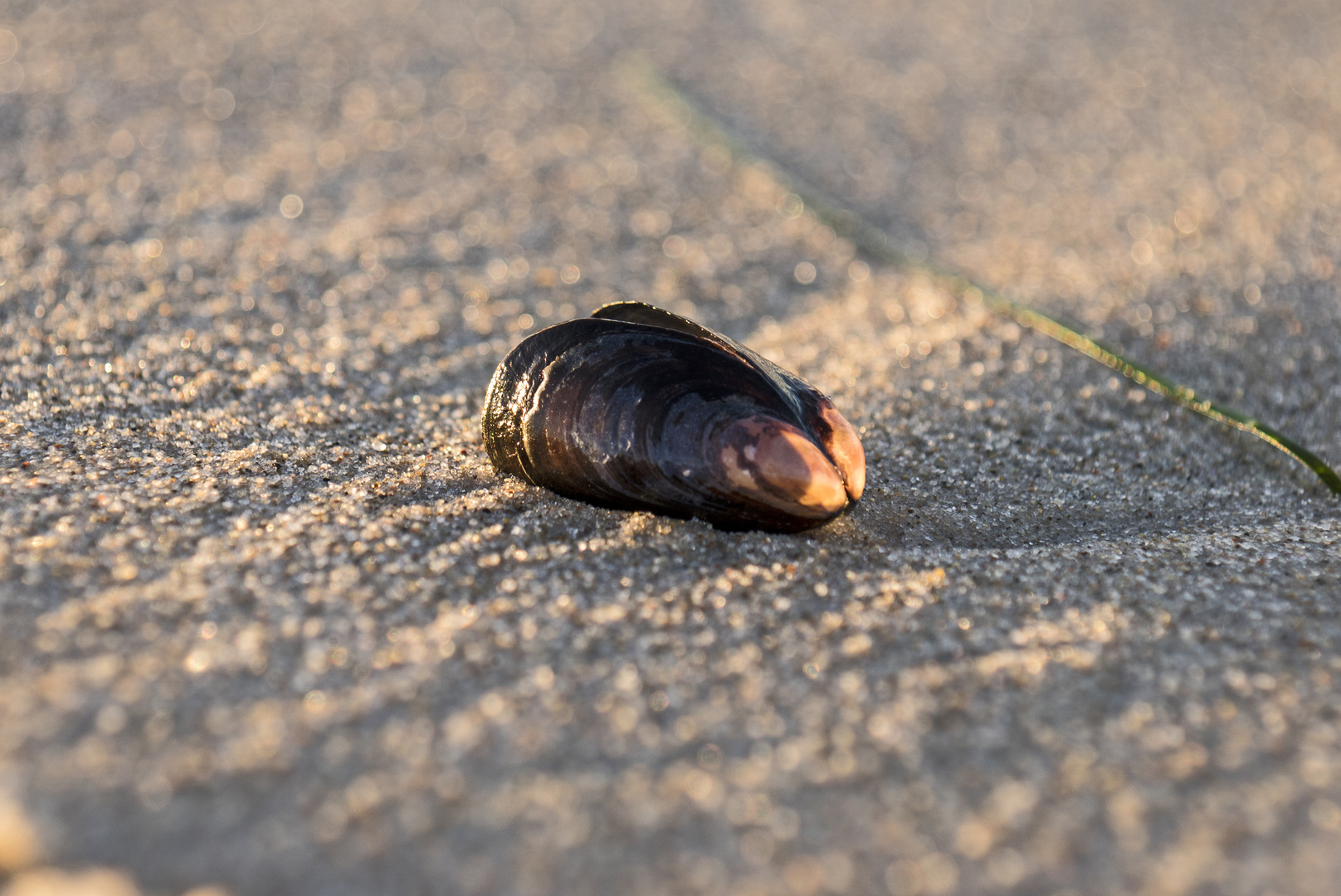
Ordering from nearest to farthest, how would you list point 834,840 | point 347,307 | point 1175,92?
point 834,840 < point 347,307 < point 1175,92

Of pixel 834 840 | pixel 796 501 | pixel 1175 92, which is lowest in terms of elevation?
pixel 834 840

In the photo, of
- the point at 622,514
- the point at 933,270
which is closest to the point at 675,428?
the point at 622,514

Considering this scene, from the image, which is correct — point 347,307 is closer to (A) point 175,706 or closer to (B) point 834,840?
(A) point 175,706

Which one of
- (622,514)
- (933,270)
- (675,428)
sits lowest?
(622,514)

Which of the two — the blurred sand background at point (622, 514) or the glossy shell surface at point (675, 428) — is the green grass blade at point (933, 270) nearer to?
the blurred sand background at point (622, 514)

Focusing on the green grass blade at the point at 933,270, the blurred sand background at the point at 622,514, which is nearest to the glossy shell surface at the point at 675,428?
the blurred sand background at the point at 622,514

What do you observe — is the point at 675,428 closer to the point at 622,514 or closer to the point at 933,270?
the point at 622,514

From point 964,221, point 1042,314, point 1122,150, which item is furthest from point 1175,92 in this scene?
point 1042,314
